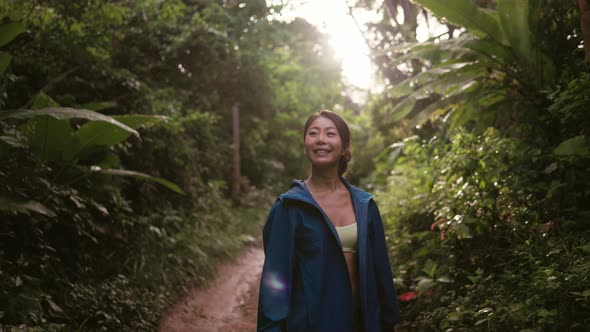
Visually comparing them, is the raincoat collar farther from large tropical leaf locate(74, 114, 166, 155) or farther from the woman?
large tropical leaf locate(74, 114, 166, 155)

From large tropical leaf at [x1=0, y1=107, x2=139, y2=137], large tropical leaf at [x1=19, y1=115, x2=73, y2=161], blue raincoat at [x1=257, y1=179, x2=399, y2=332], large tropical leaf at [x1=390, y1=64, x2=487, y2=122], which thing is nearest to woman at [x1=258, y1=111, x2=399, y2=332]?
blue raincoat at [x1=257, y1=179, x2=399, y2=332]

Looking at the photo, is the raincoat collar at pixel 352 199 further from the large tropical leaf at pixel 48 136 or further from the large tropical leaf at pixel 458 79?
the large tropical leaf at pixel 458 79

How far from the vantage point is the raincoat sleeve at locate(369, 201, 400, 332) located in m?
2.59

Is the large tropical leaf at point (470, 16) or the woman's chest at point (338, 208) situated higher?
the large tropical leaf at point (470, 16)

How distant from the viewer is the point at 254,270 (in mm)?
9094

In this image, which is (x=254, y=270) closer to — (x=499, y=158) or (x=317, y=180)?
(x=499, y=158)

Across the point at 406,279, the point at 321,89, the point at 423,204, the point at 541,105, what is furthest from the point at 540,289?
the point at 321,89

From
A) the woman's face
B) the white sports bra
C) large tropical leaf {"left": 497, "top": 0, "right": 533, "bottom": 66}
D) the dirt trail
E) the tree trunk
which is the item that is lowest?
the dirt trail

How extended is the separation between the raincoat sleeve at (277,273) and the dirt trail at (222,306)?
3417 mm

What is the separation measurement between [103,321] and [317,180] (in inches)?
116

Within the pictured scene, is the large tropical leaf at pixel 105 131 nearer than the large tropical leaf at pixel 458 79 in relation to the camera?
Yes

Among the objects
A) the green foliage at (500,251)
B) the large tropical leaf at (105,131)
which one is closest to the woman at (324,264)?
the green foliage at (500,251)

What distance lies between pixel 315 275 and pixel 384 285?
16.2 inches

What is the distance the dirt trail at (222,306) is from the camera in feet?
19.2
